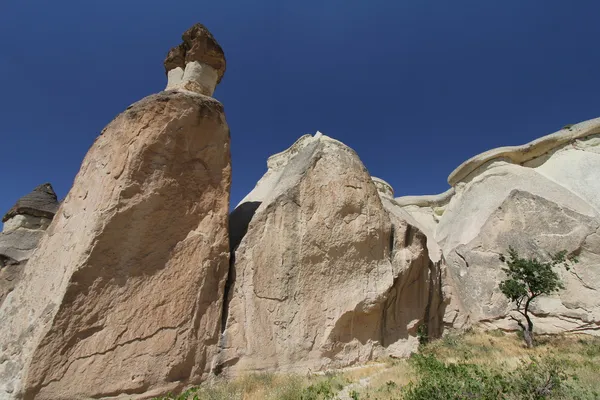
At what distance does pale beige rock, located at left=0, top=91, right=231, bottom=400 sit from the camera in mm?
4938

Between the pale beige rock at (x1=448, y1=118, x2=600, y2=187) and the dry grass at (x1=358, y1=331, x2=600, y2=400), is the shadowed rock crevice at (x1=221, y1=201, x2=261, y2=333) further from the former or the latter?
the pale beige rock at (x1=448, y1=118, x2=600, y2=187)

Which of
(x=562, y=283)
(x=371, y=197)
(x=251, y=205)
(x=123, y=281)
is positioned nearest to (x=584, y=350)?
(x=562, y=283)

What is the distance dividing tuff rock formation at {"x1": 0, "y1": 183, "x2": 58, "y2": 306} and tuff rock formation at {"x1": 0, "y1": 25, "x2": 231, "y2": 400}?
5.69 m

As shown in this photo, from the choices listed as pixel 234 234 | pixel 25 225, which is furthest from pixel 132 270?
pixel 25 225

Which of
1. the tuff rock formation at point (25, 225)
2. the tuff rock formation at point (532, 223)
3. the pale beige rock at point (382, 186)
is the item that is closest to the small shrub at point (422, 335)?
the tuff rock formation at point (532, 223)

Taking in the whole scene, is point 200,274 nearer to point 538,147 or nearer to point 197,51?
point 197,51

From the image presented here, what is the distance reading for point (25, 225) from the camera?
37.4 ft

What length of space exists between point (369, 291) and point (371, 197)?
206 cm

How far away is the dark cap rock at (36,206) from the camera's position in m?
11.5

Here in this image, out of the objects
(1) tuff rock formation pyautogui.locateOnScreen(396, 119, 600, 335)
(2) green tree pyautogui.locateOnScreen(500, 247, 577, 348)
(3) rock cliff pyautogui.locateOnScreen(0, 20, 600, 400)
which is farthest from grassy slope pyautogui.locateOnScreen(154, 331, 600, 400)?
(1) tuff rock formation pyautogui.locateOnScreen(396, 119, 600, 335)

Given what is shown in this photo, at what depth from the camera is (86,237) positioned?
5.49 metres

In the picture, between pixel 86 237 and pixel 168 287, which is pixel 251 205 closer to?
pixel 168 287

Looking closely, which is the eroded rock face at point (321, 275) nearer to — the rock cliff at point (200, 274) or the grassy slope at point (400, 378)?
the rock cliff at point (200, 274)

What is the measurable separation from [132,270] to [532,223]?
11.7 metres
